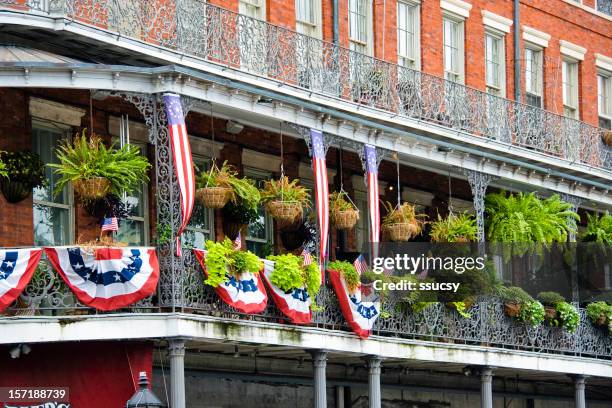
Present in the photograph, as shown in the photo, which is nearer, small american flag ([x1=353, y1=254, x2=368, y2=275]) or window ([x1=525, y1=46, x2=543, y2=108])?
small american flag ([x1=353, y1=254, x2=368, y2=275])

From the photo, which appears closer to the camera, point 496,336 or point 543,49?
point 496,336

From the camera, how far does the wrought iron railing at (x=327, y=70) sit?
26859 mm

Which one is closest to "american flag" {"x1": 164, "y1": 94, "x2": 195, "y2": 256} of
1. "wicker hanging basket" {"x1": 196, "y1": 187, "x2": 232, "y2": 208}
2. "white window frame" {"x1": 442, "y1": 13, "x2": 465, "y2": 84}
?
"wicker hanging basket" {"x1": 196, "y1": 187, "x2": 232, "y2": 208}

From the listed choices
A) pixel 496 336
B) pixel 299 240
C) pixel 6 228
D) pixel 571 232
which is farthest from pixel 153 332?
pixel 571 232

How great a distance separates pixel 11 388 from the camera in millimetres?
25078

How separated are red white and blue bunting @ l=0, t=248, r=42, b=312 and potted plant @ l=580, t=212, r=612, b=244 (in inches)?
579

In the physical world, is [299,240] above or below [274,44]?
below

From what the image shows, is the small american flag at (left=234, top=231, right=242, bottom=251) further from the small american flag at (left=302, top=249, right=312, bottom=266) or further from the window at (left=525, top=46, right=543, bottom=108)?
the window at (left=525, top=46, right=543, bottom=108)

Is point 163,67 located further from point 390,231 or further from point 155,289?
point 390,231

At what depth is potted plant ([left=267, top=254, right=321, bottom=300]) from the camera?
27.0 m

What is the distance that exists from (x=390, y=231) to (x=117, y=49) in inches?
264

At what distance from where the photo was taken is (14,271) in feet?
80.0

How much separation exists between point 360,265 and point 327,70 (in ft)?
11.0

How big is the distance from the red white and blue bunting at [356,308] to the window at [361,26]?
667cm
